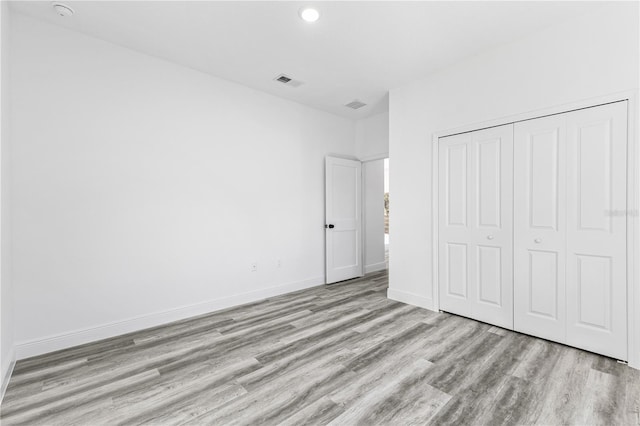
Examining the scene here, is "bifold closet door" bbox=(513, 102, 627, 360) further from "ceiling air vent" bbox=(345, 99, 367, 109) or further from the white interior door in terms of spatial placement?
the white interior door

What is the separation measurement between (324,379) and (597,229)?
2532 mm

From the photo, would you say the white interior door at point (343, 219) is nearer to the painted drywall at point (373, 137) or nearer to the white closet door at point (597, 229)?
the painted drywall at point (373, 137)

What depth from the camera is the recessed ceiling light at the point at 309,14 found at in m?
2.42

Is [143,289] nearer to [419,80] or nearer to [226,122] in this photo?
[226,122]

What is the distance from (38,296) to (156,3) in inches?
106

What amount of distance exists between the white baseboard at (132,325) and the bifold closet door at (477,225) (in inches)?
92.9

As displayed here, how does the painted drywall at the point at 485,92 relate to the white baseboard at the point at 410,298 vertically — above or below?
above

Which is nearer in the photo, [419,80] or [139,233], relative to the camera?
[139,233]

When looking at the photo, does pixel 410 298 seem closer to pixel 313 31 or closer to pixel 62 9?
pixel 313 31

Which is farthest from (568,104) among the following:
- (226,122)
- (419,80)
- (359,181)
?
(226,122)

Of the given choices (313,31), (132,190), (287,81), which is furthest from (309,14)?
(132,190)

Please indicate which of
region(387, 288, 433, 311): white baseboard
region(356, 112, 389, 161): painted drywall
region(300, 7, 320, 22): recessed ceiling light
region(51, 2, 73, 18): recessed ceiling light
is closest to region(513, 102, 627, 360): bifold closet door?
region(387, 288, 433, 311): white baseboard

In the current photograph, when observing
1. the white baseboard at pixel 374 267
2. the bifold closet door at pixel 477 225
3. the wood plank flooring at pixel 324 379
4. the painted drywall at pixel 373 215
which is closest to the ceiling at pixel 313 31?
the bifold closet door at pixel 477 225

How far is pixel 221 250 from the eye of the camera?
3.66m
